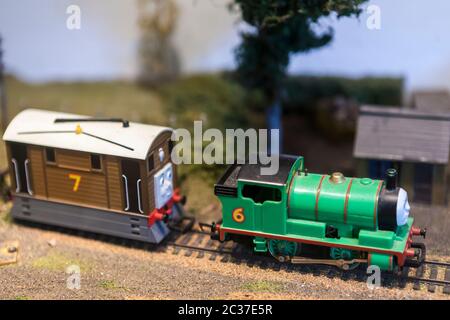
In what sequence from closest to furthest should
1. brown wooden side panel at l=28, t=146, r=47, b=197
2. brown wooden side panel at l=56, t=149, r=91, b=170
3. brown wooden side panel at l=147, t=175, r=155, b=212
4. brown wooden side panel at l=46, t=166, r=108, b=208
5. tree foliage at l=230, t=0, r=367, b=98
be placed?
1. brown wooden side panel at l=147, t=175, r=155, b=212
2. brown wooden side panel at l=56, t=149, r=91, b=170
3. brown wooden side panel at l=46, t=166, r=108, b=208
4. brown wooden side panel at l=28, t=146, r=47, b=197
5. tree foliage at l=230, t=0, r=367, b=98

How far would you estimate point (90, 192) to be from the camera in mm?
15320

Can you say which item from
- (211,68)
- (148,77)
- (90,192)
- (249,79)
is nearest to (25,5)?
(148,77)

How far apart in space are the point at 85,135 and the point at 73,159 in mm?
617

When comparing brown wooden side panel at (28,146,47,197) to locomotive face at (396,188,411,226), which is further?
brown wooden side panel at (28,146,47,197)

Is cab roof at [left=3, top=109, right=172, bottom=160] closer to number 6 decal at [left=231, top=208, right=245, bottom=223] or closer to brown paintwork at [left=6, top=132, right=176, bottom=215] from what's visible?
brown paintwork at [left=6, top=132, right=176, bottom=215]

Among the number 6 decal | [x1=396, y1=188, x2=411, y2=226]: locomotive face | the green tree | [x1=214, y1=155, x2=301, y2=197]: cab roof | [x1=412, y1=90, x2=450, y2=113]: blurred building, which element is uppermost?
the green tree

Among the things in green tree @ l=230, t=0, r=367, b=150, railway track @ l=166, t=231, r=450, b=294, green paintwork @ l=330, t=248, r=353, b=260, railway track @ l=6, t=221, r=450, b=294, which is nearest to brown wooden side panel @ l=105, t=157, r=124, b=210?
railway track @ l=6, t=221, r=450, b=294

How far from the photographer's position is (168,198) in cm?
1562

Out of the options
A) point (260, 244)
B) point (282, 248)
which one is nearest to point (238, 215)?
point (260, 244)

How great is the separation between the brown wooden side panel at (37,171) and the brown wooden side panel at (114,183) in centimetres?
180

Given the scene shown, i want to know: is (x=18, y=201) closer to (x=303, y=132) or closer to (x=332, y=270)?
(x=332, y=270)

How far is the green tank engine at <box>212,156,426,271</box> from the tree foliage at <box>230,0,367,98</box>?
426 cm

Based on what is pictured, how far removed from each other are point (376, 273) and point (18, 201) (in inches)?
344

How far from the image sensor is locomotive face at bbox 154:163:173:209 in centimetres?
1498
